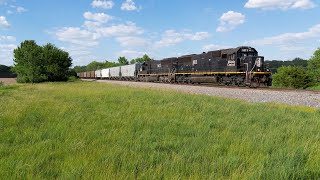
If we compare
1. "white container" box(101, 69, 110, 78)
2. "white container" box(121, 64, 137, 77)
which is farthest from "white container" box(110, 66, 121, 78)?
"white container" box(121, 64, 137, 77)

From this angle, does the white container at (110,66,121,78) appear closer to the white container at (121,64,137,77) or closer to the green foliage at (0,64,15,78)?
the white container at (121,64,137,77)

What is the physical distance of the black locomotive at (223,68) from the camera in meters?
25.1

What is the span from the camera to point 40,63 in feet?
149

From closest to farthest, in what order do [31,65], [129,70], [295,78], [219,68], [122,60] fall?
[219,68], [31,65], [295,78], [129,70], [122,60]

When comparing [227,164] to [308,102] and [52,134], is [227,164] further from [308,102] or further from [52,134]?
[308,102]

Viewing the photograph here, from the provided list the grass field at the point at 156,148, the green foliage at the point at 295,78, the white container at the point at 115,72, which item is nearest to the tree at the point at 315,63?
the green foliage at the point at 295,78

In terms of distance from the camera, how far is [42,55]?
45.5 m

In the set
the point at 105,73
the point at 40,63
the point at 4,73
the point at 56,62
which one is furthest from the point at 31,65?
the point at 4,73

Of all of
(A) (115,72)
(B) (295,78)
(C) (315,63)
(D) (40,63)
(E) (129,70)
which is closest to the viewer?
(D) (40,63)

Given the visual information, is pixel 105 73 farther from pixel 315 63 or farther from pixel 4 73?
pixel 4 73

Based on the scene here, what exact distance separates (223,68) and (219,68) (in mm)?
713

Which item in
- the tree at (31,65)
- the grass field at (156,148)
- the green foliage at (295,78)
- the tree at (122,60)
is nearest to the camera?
the grass field at (156,148)

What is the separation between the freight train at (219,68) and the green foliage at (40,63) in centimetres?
1468

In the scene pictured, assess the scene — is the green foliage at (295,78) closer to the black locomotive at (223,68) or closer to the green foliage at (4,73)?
the black locomotive at (223,68)
